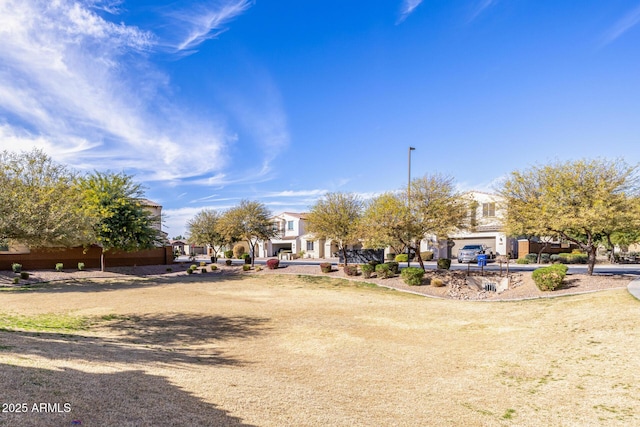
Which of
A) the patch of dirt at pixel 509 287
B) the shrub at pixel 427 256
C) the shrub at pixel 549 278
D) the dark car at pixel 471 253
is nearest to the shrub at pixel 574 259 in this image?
the dark car at pixel 471 253

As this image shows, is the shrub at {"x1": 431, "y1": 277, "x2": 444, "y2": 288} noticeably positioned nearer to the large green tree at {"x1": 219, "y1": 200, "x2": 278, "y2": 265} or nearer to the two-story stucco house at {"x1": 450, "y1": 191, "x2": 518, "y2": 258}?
the two-story stucco house at {"x1": 450, "y1": 191, "x2": 518, "y2": 258}

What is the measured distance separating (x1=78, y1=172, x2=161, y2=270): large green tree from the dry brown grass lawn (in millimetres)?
14690

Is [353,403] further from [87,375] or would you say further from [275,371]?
[87,375]

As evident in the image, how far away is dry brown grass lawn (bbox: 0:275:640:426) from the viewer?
6.56 metres

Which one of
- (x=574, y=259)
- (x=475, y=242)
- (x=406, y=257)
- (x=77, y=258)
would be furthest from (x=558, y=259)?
(x=77, y=258)

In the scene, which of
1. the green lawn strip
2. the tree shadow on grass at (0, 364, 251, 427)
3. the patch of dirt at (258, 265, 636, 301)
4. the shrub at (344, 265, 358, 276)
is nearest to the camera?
the tree shadow on grass at (0, 364, 251, 427)

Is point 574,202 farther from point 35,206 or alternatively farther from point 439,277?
point 35,206

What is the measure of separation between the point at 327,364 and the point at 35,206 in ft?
43.8

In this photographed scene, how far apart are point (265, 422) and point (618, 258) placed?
163 ft

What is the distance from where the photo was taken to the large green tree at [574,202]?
2262 centimetres

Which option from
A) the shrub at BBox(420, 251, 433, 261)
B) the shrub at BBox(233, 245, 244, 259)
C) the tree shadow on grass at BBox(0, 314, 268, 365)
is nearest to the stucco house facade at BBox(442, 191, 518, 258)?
the shrub at BBox(420, 251, 433, 261)

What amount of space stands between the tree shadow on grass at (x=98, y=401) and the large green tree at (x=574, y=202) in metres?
23.9

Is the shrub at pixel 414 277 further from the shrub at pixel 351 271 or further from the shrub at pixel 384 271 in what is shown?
the shrub at pixel 351 271

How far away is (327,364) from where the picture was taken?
10.4 m
